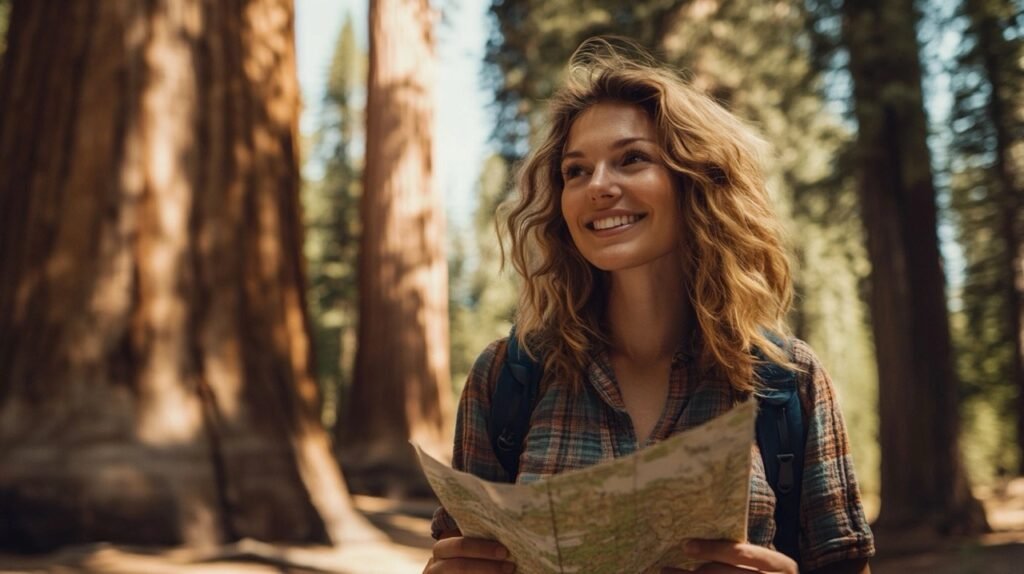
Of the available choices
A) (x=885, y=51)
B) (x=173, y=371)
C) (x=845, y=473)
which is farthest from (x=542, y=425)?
(x=885, y=51)

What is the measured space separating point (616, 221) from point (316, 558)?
392cm

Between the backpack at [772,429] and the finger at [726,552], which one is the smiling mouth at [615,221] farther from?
the finger at [726,552]

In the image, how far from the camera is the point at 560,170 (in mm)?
2625

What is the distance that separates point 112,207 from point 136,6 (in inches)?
46.1

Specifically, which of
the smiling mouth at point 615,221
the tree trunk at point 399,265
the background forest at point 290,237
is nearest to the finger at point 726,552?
the smiling mouth at point 615,221

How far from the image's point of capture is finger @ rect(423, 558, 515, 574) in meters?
2.01

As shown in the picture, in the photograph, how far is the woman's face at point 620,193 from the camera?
2.32 metres

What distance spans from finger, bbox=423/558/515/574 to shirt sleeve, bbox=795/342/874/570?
63 cm

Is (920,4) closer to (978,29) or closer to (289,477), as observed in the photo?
(978,29)

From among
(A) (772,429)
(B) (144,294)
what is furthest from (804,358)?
(B) (144,294)

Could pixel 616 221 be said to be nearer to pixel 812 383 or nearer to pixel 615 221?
pixel 615 221

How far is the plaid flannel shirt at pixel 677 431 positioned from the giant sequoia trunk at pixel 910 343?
8.83m

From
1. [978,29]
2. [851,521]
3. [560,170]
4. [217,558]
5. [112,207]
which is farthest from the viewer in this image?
[978,29]

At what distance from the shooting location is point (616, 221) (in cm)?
232
